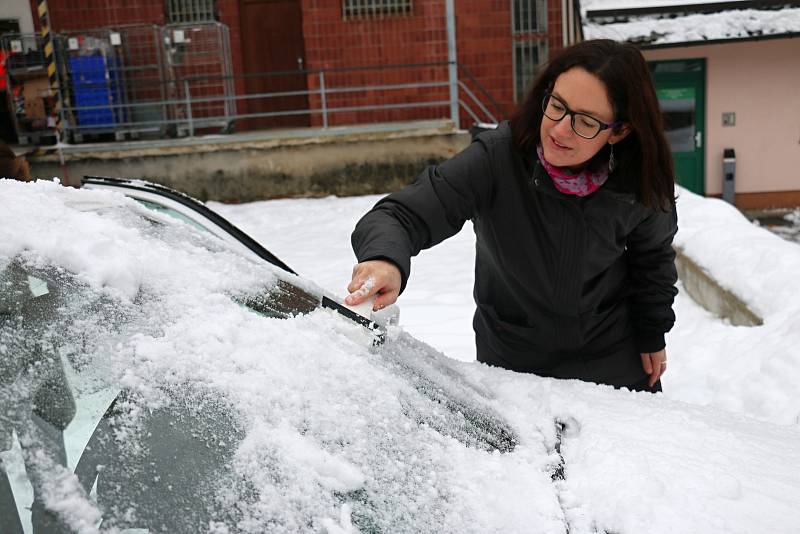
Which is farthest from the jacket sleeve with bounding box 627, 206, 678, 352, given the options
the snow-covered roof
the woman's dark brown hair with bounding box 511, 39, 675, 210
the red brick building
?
the red brick building

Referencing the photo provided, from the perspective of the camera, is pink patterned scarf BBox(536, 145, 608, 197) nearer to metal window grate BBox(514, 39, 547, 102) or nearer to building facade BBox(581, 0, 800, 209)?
building facade BBox(581, 0, 800, 209)

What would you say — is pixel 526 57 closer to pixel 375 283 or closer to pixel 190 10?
pixel 190 10

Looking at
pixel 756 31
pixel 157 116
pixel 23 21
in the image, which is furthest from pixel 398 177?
pixel 23 21

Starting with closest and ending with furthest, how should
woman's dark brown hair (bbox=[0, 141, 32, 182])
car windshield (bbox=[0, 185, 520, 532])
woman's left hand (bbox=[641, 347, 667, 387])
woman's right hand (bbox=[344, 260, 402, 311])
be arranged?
car windshield (bbox=[0, 185, 520, 532]) < woman's right hand (bbox=[344, 260, 402, 311]) < woman's dark brown hair (bbox=[0, 141, 32, 182]) < woman's left hand (bbox=[641, 347, 667, 387])

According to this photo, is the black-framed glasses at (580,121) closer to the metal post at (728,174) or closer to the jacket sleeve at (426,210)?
the jacket sleeve at (426,210)

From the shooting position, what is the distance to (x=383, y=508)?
3.68 feet

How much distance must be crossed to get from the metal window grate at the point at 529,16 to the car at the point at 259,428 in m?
10.7

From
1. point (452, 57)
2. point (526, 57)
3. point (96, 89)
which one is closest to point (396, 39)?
point (452, 57)

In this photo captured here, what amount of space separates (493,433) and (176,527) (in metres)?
0.71

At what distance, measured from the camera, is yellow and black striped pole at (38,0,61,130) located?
1016 cm

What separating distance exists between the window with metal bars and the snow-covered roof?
263 cm

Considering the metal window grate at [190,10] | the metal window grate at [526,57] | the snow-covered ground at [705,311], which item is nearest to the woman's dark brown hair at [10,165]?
the snow-covered ground at [705,311]

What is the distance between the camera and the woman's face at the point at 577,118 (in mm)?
1875

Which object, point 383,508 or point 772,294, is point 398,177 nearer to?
point 772,294
